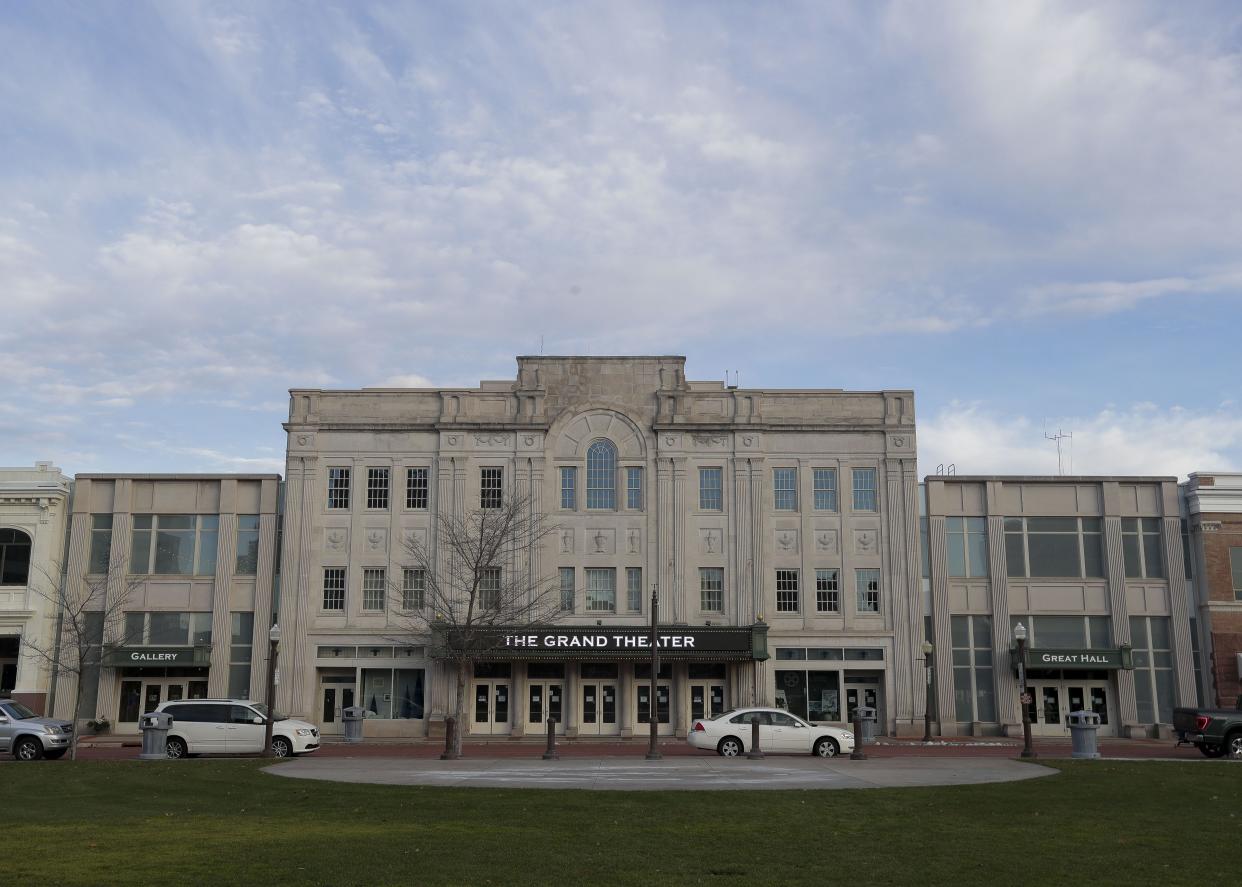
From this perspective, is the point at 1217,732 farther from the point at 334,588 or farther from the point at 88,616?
the point at 88,616

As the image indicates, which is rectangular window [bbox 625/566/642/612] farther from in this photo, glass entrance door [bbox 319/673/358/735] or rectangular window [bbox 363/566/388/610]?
glass entrance door [bbox 319/673/358/735]

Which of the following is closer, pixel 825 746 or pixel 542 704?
pixel 825 746

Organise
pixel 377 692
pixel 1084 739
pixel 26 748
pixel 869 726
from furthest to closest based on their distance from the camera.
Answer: pixel 377 692 → pixel 869 726 → pixel 26 748 → pixel 1084 739

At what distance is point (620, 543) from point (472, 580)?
6409 mm

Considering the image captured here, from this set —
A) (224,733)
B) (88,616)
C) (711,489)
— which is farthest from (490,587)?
(88,616)

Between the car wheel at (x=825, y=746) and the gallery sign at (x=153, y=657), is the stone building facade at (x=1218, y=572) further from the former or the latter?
the gallery sign at (x=153, y=657)

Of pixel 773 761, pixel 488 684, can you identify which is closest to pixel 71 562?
pixel 488 684

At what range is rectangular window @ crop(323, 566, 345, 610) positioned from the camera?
48688mm

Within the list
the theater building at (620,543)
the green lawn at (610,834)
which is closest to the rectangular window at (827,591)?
the theater building at (620,543)

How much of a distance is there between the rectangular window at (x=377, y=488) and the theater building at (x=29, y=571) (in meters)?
13.0

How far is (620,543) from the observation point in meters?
48.8

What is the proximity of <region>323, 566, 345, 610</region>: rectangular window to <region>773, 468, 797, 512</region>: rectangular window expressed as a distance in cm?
1865

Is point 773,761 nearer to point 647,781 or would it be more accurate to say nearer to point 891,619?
point 647,781

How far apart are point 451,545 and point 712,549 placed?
10.9m
